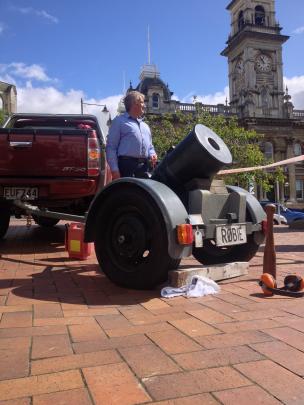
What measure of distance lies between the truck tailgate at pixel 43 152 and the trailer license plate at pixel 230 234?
8.86 ft

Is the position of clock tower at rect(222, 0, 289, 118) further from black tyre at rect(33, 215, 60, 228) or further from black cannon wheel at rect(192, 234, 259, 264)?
black cannon wheel at rect(192, 234, 259, 264)

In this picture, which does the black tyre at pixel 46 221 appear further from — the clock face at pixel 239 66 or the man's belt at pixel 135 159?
the clock face at pixel 239 66

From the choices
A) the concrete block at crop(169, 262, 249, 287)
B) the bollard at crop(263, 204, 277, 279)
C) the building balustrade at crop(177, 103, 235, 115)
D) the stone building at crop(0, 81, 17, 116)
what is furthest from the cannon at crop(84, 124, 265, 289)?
the stone building at crop(0, 81, 17, 116)

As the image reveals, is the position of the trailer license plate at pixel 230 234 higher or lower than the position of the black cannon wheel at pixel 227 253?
higher

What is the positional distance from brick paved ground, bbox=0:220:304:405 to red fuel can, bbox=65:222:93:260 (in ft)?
4.29

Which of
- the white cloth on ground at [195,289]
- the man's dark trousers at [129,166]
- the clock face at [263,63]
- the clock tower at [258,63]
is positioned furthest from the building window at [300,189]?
the white cloth on ground at [195,289]

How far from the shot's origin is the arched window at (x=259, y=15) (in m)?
60.9

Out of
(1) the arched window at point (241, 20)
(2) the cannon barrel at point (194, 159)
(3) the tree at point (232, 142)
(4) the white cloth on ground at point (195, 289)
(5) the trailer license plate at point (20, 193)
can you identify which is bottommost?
(4) the white cloth on ground at point (195, 289)

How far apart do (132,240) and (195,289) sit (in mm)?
681

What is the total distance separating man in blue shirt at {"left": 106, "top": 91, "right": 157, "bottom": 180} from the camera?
4547 mm

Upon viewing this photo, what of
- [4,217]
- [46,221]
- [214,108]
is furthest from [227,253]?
[214,108]

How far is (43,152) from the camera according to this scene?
19.5 feet

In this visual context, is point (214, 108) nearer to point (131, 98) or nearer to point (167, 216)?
point (131, 98)

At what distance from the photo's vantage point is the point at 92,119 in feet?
25.1
